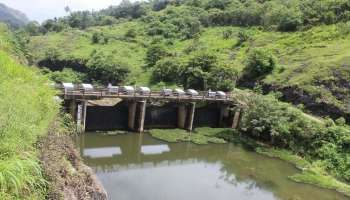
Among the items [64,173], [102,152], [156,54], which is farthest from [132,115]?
[156,54]

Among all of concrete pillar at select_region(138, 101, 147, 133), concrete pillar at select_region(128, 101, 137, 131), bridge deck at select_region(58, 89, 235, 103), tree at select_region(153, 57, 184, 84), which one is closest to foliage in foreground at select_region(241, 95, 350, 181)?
bridge deck at select_region(58, 89, 235, 103)

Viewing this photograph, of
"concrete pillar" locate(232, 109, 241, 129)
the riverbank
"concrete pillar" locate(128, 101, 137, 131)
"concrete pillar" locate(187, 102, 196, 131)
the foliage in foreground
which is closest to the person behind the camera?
the riverbank

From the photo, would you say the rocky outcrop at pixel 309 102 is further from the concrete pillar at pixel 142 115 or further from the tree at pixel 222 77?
the concrete pillar at pixel 142 115

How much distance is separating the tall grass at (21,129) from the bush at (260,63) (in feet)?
164

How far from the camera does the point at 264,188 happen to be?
3534 cm

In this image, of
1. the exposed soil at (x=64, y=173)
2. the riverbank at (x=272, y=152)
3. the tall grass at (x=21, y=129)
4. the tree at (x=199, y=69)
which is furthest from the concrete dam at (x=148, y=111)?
the exposed soil at (x=64, y=173)

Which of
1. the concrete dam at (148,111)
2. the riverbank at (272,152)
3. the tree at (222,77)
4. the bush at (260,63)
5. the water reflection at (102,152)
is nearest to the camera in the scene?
the riverbank at (272,152)

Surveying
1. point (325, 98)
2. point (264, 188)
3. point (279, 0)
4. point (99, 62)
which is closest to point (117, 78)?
point (99, 62)

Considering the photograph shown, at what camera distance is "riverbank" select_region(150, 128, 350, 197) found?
3725 cm

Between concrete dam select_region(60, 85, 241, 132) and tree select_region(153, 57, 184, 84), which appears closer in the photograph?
concrete dam select_region(60, 85, 241, 132)

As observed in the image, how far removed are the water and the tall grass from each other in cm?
1398

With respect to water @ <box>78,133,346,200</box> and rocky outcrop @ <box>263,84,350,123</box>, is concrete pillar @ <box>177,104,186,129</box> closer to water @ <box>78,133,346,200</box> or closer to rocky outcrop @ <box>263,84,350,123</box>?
water @ <box>78,133,346,200</box>

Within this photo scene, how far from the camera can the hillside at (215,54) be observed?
56.8 meters

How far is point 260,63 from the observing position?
63.9m
